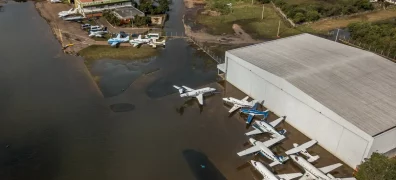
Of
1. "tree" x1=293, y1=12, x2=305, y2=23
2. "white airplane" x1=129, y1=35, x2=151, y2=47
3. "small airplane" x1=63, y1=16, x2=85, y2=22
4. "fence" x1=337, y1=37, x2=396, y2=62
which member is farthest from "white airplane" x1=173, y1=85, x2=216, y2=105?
"small airplane" x1=63, y1=16, x2=85, y2=22

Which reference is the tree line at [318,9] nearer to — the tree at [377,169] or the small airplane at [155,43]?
the small airplane at [155,43]

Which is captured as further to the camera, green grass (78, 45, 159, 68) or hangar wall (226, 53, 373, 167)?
green grass (78, 45, 159, 68)

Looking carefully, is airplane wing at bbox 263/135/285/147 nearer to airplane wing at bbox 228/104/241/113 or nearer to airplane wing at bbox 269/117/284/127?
airplane wing at bbox 269/117/284/127

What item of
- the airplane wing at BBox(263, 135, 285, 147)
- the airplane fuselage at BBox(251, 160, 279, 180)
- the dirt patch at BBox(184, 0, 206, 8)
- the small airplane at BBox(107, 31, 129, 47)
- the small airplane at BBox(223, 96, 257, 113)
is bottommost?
the airplane fuselage at BBox(251, 160, 279, 180)

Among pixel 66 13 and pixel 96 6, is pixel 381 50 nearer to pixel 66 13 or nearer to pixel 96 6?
pixel 96 6

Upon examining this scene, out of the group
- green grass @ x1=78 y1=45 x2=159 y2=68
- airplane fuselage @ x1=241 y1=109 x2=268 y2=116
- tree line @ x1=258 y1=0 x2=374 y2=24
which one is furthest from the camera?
tree line @ x1=258 y1=0 x2=374 y2=24

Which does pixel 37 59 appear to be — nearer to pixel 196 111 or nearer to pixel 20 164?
pixel 20 164

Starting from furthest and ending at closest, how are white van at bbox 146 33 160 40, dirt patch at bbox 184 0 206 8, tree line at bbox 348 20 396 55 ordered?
1. dirt patch at bbox 184 0 206 8
2. white van at bbox 146 33 160 40
3. tree line at bbox 348 20 396 55
